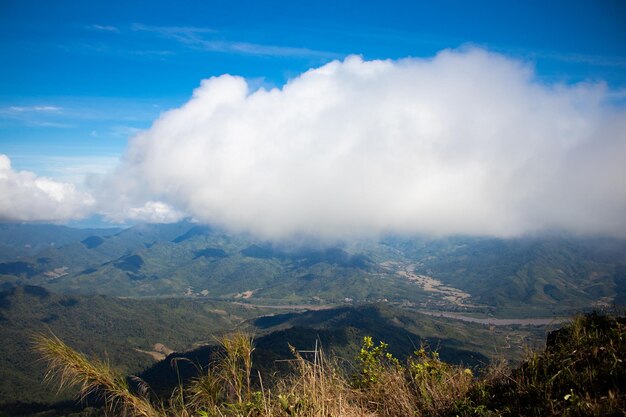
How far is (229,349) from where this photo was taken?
20.7ft

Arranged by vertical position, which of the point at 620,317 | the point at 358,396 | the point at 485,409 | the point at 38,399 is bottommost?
the point at 38,399

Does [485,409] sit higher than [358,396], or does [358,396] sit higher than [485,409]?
[485,409]

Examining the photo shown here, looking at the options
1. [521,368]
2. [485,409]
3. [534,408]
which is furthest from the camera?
[521,368]

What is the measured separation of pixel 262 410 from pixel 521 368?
191 inches

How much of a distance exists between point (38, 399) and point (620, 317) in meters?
267

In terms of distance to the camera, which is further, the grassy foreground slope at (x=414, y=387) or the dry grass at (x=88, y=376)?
the dry grass at (x=88, y=376)

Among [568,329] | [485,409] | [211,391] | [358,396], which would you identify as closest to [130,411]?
[211,391]

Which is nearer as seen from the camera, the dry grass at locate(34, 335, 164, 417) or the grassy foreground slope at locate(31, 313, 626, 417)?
A: the grassy foreground slope at locate(31, 313, 626, 417)

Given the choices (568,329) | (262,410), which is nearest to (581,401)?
(568,329)

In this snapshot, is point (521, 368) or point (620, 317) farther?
point (620, 317)

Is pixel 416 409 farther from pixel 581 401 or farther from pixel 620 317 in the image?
pixel 620 317

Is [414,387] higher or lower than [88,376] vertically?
lower

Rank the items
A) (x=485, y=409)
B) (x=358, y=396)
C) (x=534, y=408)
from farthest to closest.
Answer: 1. (x=358, y=396)
2. (x=485, y=409)
3. (x=534, y=408)

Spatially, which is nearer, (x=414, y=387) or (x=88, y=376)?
(x=88, y=376)
